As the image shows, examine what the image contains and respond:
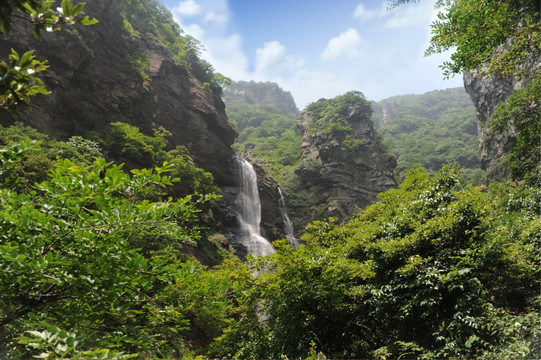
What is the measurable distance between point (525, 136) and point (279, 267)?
34.5 feet

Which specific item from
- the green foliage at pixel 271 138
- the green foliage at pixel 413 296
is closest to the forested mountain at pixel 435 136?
the green foliage at pixel 271 138

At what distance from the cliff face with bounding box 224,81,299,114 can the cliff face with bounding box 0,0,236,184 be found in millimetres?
73803

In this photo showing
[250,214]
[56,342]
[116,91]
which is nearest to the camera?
[56,342]

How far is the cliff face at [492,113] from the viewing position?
81.9 ft

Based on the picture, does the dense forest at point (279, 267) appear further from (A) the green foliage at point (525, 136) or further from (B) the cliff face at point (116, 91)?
(B) the cliff face at point (116, 91)

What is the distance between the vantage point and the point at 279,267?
6.18 meters

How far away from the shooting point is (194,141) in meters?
28.5

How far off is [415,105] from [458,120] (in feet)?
135

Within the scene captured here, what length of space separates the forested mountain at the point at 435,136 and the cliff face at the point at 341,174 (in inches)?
264

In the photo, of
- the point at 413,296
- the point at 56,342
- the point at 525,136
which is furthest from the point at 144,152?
the point at 525,136

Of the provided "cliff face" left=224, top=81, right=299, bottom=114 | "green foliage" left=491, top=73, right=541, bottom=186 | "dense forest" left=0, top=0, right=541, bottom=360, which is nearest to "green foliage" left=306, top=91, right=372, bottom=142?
"green foliage" left=491, top=73, right=541, bottom=186

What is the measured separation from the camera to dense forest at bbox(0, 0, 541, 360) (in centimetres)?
253

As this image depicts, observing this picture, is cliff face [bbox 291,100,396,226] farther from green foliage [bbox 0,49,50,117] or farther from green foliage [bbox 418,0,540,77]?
green foliage [bbox 0,49,50,117]

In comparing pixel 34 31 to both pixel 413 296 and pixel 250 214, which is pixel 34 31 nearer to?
pixel 413 296
